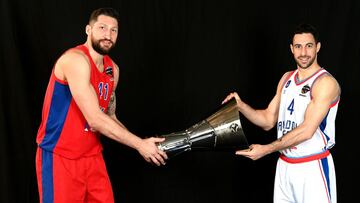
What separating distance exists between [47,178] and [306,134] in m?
2.13

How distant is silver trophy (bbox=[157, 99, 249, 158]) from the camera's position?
150 inches

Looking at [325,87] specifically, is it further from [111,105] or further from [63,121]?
[63,121]

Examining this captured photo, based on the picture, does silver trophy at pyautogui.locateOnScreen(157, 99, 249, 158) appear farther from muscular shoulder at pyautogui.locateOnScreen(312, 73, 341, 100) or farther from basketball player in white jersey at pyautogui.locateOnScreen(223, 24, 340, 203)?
muscular shoulder at pyautogui.locateOnScreen(312, 73, 341, 100)

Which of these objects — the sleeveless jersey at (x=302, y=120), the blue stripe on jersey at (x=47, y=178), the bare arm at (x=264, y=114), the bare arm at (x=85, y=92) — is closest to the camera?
the bare arm at (x=85, y=92)

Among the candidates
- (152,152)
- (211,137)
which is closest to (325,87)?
(211,137)

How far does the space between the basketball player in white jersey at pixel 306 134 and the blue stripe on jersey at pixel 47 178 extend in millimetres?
1577

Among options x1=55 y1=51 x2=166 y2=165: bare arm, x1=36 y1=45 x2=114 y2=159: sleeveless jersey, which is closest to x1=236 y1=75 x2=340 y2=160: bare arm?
x1=55 y1=51 x2=166 y2=165: bare arm

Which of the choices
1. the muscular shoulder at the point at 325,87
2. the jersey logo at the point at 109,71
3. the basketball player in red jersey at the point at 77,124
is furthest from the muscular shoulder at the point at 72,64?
the muscular shoulder at the point at 325,87

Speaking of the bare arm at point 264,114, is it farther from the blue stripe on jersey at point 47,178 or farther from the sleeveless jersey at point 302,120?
the blue stripe on jersey at point 47,178

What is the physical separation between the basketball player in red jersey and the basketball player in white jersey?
1079 mm

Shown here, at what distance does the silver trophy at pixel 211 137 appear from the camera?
3.80 m

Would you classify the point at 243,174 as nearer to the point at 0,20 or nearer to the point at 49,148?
the point at 49,148

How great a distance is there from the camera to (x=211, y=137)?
380cm

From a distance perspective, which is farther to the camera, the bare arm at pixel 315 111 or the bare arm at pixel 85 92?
the bare arm at pixel 315 111
